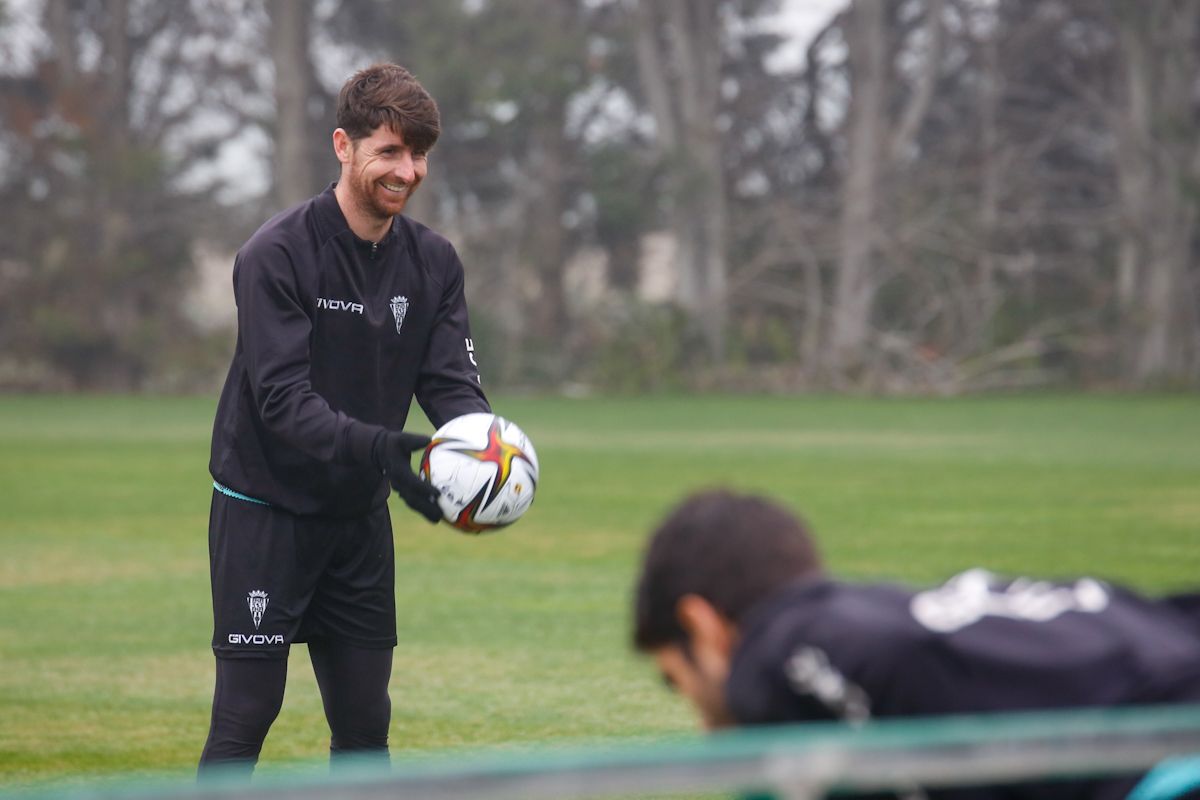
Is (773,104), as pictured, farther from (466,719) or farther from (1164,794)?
(1164,794)

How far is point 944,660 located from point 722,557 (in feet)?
1.09

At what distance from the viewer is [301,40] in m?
45.2

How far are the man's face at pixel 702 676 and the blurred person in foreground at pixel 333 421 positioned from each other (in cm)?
202

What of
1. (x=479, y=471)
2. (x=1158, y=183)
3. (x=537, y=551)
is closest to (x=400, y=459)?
(x=479, y=471)

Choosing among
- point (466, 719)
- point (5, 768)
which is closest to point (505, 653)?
point (466, 719)

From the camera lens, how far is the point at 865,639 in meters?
2.29

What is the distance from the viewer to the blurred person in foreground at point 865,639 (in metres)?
2.30

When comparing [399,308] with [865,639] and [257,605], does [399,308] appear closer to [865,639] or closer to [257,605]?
[257,605]

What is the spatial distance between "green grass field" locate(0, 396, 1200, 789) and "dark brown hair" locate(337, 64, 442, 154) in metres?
2.95

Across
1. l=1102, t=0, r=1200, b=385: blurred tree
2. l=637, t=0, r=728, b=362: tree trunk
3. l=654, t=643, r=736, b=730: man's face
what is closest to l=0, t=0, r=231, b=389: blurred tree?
l=637, t=0, r=728, b=362: tree trunk

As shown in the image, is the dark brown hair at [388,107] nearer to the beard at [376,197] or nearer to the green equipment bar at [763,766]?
the beard at [376,197]

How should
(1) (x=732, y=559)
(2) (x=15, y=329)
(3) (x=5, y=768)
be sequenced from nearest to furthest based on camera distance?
(1) (x=732, y=559), (3) (x=5, y=768), (2) (x=15, y=329)

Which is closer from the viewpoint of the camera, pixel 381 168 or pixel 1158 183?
pixel 381 168

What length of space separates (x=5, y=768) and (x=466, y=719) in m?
1.92
